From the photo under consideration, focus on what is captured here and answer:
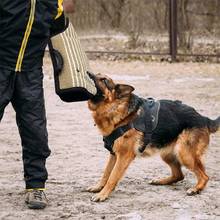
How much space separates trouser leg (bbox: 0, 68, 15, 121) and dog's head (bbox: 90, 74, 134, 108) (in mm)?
826

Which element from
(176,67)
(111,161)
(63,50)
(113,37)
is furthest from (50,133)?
(113,37)

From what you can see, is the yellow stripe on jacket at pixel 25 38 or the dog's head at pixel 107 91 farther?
the dog's head at pixel 107 91

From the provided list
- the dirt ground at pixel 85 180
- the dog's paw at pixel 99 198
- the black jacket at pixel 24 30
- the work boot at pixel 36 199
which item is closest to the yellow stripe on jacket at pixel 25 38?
the black jacket at pixel 24 30

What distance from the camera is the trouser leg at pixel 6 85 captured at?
4.95m

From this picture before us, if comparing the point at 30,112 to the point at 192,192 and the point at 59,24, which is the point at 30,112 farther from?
the point at 192,192

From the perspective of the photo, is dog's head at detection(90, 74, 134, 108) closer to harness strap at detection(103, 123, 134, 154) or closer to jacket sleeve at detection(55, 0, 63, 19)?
harness strap at detection(103, 123, 134, 154)

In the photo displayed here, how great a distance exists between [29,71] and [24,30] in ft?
1.14

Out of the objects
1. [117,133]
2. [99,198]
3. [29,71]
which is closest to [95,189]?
[99,198]

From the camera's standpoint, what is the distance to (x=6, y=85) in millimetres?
4988

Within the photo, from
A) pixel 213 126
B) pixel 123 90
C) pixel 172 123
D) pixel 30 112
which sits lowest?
pixel 213 126

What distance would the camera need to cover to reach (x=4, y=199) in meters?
5.48

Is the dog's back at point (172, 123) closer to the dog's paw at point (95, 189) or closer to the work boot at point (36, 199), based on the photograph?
the dog's paw at point (95, 189)

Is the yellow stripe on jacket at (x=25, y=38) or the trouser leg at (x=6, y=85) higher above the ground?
the yellow stripe on jacket at (x=25, y=38)

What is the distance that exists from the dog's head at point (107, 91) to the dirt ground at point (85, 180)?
0.87 metres
